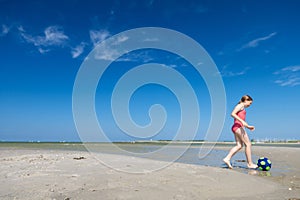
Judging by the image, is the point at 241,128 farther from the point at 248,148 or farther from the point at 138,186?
the point at 138,186

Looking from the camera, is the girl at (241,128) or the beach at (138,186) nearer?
the beach at (138,186)

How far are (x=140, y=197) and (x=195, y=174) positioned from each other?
8.70ft

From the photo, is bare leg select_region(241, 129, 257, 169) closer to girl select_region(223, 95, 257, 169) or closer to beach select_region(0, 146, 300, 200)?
girl select_region(223, 95, 257, 169)

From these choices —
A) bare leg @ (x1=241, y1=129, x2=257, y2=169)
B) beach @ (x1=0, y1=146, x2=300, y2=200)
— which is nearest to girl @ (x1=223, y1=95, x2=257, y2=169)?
bare leg @ (x1=241, y1=129, x2=257, y2=169)

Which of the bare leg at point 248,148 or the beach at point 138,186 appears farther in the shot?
the bare leg at point 248,148

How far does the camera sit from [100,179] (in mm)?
5684

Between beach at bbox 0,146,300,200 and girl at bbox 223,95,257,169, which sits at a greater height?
girl at bbox 223,95,257,169

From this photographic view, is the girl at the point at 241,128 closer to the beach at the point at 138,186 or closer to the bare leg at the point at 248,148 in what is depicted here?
the bare leg at the point at 248,148

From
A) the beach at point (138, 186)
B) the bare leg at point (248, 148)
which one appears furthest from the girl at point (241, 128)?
the beach at point (138, 186)

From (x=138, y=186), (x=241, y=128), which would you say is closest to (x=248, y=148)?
(x=241, y=128)

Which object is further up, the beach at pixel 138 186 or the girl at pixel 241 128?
the girl at pixel 241 128

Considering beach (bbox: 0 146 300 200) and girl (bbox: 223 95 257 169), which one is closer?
beach (bbox: 0 146 300 200)

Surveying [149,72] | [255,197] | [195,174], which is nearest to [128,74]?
[149,72]

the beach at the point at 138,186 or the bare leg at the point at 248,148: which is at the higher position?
the bare leg at the point at 248,148
